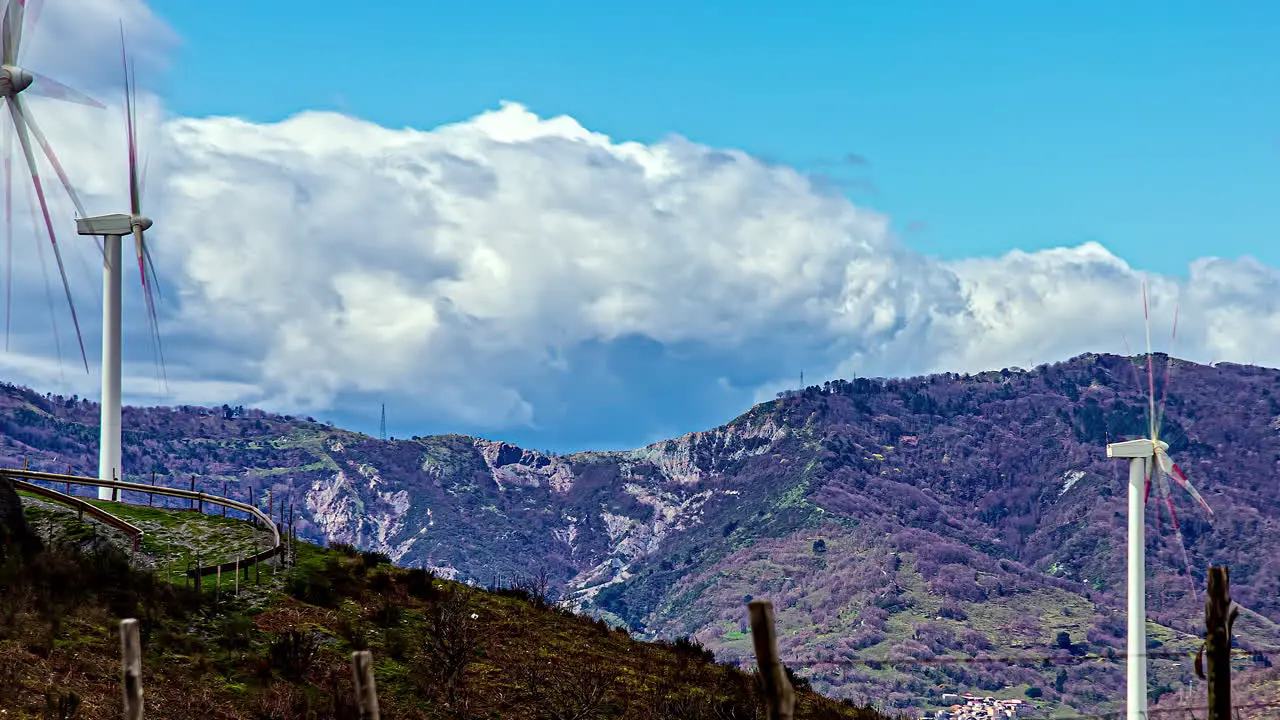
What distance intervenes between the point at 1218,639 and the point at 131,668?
17562mm

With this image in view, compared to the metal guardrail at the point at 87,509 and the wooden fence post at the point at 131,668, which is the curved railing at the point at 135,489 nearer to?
the metal guardrail at the point at 87,509

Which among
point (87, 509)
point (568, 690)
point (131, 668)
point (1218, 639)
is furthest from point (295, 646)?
point (1218, 639)

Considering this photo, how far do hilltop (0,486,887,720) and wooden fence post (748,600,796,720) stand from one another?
19.1 m

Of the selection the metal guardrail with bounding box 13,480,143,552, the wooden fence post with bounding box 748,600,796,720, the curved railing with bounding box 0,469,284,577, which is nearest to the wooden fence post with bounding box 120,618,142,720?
the wooden fence post with bounding box 748,600,796,720

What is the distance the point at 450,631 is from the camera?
4400cm

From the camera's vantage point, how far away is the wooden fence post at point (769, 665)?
A: 20.0 meters

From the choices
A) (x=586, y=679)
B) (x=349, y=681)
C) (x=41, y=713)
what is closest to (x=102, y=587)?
(x=349, y=681)

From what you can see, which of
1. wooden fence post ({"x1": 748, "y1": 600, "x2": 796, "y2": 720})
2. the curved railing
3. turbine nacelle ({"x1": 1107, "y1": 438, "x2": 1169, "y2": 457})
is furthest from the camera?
turbine nacelle ({"x1": 1107, "y1": 438, "x2": 1169, "y2": 457})

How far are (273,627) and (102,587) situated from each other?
5197 mm

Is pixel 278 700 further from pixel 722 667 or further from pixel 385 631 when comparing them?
pixel 722 667

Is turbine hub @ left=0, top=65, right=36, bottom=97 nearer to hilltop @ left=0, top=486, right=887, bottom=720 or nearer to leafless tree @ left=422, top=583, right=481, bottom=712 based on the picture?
hilltop @ left=0, top=486, right=887, bottom=720

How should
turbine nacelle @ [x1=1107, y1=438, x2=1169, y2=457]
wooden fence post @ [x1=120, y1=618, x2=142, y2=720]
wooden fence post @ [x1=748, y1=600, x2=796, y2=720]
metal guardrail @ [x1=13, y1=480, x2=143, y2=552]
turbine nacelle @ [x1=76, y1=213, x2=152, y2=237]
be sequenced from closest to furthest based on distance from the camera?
1. wooden fence post @ [x1=748, y1=600, x2=796, y2=720]
2. wooden fence post @ [x1=120, y1=618, x2=142, y2=720]
3. metal guardrail @ [x1=13, y1=480, x2=143, y2=552]
4. turbine nacelle @ [x1=76, y1=213, x2=152, y2=237]
5. turbine nacelle @ [x1=1107, y1=438, x2=1169, y2=457]

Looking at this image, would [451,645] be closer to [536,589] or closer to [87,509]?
[87,509]

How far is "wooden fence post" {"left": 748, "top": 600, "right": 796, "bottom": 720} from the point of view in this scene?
20000 millimetres
